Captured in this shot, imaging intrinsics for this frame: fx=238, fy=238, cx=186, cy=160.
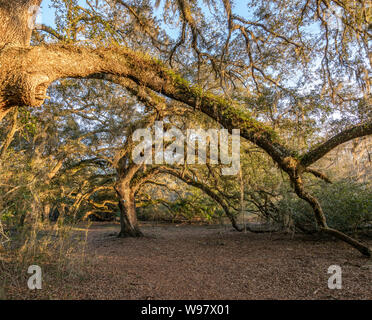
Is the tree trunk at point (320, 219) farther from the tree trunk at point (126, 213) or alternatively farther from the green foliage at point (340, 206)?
the tree trunk at point (126, 213)

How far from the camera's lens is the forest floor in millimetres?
2771

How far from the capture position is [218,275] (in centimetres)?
357

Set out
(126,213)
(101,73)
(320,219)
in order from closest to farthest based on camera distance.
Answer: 1. (101,73)
2. (320,219)
3. (126,213)

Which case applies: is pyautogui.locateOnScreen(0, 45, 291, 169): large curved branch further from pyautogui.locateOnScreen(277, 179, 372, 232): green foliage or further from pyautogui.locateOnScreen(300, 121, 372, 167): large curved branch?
pyautogui.locateOnScreen(277, 179, 372, 232): green foliage

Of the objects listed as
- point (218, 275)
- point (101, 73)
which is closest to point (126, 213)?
point (218, 275)

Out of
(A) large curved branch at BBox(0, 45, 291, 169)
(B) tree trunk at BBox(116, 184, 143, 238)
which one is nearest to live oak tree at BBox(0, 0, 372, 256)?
(A) large curved branch at BBox(0, 45, 291, 169)

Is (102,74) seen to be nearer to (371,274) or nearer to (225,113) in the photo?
(225,113)

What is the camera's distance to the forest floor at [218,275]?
9.09 ft

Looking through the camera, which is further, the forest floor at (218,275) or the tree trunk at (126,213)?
the tree trunk at (126,213)

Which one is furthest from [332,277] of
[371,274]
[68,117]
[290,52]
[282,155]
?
[68,117]

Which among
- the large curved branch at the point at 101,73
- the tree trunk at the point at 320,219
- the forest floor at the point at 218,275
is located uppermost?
the large curved branch at the point at 101,73

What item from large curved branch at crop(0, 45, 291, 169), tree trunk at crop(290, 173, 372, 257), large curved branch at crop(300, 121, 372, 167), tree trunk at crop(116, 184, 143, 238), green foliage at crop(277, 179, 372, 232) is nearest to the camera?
large curved branch at crop(0, 45, 291, 169)

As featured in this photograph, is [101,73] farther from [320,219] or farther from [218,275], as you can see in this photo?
[320,219]

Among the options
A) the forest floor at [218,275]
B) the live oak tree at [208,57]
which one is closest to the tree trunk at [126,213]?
the forest floor at [218,275]
